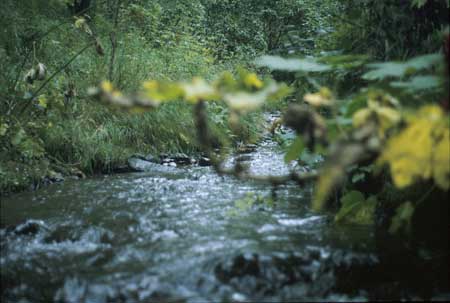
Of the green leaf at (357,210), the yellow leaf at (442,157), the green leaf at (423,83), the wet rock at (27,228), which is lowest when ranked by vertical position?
the wet rock at (27,228)

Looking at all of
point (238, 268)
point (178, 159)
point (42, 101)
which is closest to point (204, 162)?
point (178, 159)

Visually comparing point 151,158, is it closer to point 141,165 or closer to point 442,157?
point 141,165

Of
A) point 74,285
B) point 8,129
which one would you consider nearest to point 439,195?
point 74,285

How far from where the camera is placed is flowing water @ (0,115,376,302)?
211 cm

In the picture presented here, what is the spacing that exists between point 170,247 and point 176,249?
0.05m

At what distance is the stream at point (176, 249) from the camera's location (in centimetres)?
211

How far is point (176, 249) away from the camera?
2.55 metres

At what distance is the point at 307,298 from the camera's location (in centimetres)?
204

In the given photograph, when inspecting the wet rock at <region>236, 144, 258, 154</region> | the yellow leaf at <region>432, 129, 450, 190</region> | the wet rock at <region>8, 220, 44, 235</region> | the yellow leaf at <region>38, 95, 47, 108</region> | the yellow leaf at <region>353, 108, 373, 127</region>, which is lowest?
the wet rock at <region>236, 144, 258, 154</region>

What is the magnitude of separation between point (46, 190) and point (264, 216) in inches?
78.0

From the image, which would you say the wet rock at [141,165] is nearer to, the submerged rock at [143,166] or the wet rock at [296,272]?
the submerged rock at [143,166]

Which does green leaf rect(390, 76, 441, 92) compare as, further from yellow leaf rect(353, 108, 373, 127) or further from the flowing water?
the flowing water

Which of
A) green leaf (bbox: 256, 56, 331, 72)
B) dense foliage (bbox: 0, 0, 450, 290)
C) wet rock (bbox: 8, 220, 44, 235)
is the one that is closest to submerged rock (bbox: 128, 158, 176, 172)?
dense foliage (bbox: 0, 0, 450, 290)

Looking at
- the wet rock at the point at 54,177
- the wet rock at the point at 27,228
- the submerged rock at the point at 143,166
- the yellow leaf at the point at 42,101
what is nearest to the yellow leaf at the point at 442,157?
the wet rock at the point at 27,228
